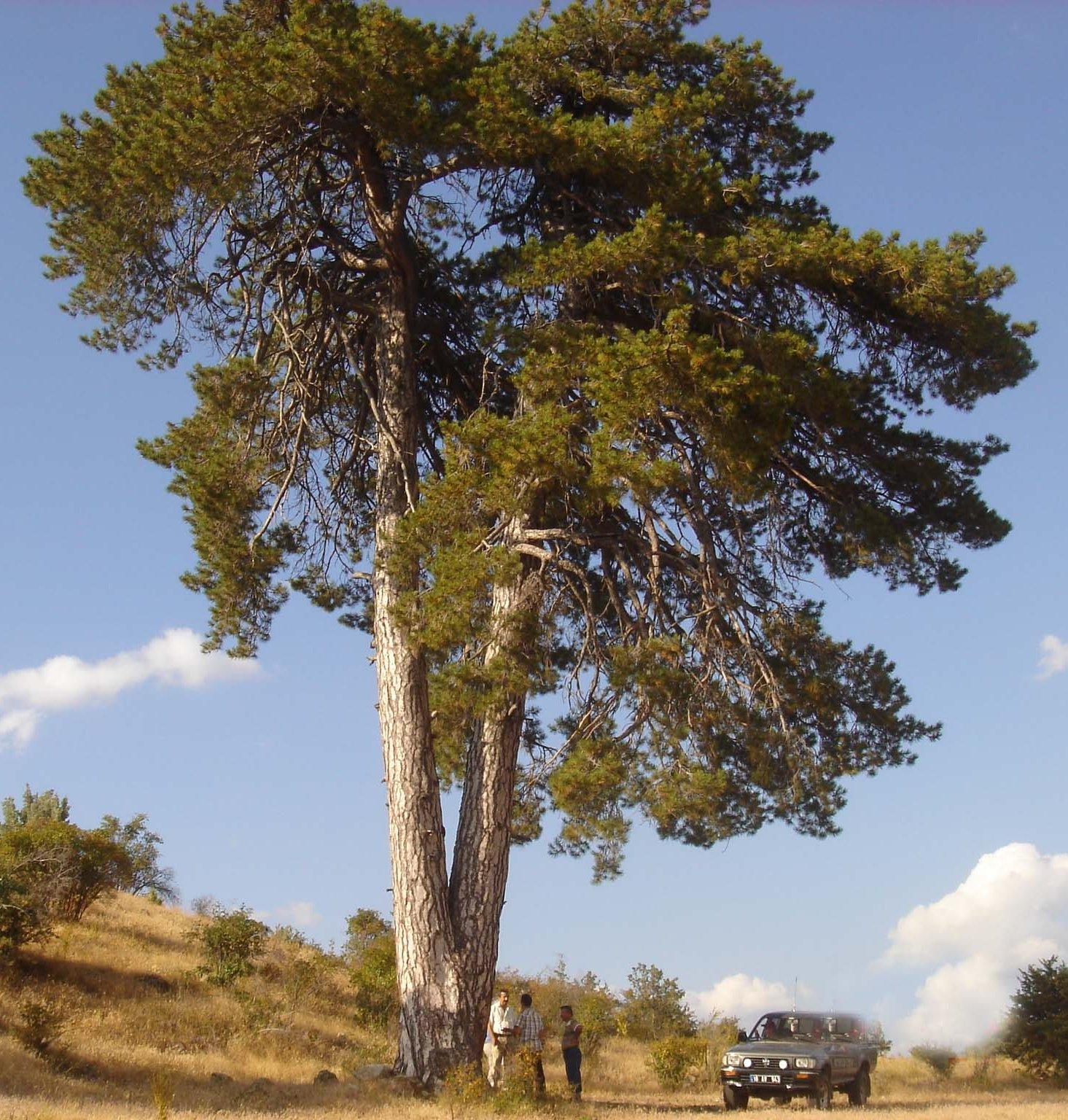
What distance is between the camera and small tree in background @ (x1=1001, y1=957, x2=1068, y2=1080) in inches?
779

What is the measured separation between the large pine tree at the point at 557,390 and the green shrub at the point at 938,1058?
1022 centimetres

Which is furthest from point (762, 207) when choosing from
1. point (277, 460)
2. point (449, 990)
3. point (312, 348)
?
point (449, 990)

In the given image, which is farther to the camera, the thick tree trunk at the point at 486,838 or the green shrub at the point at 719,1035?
the green shrub at the point at 719,1035

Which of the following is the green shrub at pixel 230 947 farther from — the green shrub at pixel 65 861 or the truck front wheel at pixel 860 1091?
the truck front wheel at pixel 860 1091

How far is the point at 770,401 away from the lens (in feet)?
39.6

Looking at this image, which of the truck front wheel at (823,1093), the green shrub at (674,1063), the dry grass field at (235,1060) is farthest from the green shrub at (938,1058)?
the truck front wheel at (823,1093)

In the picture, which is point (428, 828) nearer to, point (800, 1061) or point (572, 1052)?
point (572, 1052)

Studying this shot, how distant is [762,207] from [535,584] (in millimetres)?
6183

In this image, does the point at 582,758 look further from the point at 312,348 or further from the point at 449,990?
the point at 312,348

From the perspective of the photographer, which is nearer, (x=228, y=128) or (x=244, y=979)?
(x=228, y=128)

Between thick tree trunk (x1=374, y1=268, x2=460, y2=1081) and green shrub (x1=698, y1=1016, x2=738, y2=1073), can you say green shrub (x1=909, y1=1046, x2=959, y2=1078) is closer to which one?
green shrub (x1=698, y1=1016, x2=738, y2=1073)

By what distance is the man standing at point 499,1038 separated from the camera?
45.3 ft

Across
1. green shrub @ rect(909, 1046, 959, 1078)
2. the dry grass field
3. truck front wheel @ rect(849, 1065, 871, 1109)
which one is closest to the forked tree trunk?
the dry grass field

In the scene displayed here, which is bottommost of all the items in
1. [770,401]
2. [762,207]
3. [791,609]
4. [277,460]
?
[791,609]
